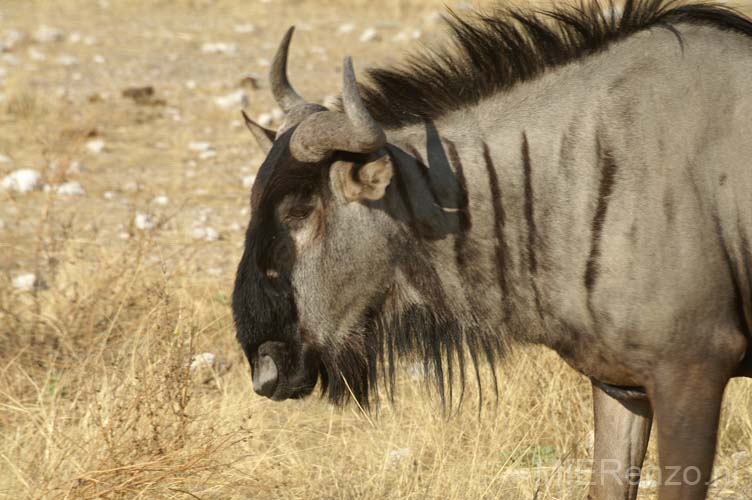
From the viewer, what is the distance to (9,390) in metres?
3.97

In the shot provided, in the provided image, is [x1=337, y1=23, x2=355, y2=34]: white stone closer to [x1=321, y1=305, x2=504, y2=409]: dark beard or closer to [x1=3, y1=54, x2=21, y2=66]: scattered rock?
[x1=3, y1=54, x2=21, y2=66]: scattered rock

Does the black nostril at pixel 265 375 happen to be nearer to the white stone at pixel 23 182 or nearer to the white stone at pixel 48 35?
the white stone at pixel 23 182

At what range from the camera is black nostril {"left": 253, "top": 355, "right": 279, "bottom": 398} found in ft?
9.52

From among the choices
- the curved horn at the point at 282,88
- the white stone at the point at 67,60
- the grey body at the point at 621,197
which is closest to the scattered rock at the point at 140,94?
the white stone at the point at 67,60

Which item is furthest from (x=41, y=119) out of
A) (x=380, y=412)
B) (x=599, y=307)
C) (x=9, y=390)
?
(x=599, y=307)

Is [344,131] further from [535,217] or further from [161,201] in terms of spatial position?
[161,201]

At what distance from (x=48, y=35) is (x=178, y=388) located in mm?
8083

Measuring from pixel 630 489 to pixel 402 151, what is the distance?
1.20 metres

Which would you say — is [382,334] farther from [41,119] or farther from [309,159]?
[41,119]

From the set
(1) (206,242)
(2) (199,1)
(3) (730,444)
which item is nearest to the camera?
(3) (730,444)

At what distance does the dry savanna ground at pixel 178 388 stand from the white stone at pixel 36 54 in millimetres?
1925

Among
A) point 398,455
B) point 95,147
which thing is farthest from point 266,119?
point 398,455

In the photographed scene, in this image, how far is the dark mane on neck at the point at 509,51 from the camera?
2936mm

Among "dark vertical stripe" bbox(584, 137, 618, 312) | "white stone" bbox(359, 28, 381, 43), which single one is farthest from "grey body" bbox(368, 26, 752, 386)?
"white stone" bbox(359, 28, 381, 43)
